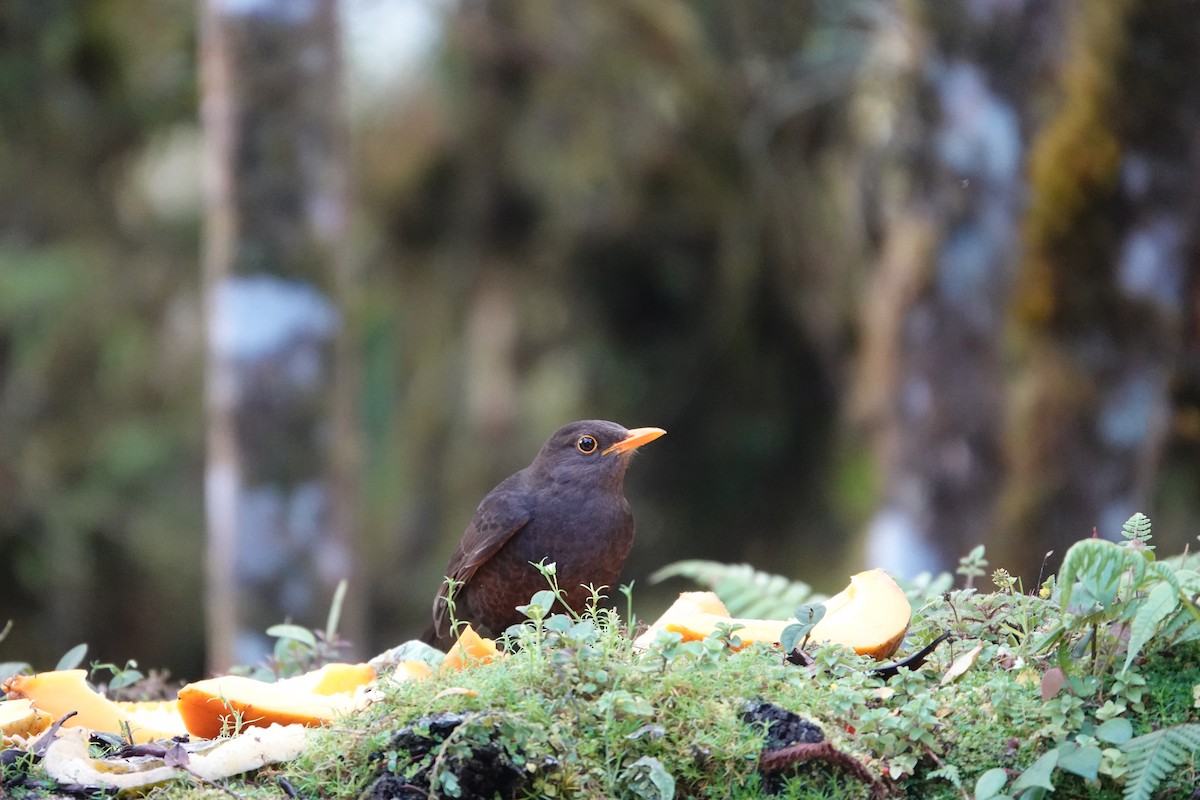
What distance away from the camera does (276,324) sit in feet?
20.1

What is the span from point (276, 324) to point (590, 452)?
2.08 metres

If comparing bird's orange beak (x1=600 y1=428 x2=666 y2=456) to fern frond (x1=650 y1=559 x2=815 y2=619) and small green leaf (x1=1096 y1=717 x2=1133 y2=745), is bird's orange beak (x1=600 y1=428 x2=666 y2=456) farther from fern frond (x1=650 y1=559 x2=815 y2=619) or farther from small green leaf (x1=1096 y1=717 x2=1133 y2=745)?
small green leaf (x1=1096 y1=717 x2=1133 y2=745)

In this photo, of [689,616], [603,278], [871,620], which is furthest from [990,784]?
[603,278]

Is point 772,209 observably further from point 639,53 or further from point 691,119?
point 639,53

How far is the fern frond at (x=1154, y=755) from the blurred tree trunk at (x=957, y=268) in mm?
4196

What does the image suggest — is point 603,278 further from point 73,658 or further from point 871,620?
point 871,620

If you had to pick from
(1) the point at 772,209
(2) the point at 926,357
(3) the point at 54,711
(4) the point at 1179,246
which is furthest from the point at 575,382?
(3) the point at 54,711

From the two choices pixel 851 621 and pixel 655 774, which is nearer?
pixel 655 774

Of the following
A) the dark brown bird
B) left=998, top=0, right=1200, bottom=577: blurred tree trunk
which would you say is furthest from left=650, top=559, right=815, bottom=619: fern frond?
left=998, top=0, right=1200, bottom=577: blurred tree trunk

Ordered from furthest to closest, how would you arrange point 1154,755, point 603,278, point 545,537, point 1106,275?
point 603,278
point 1106,275
point 545,537
point 1154,755

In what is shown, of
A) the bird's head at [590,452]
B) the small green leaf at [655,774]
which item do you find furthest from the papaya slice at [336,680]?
the bird's head at [590,452]

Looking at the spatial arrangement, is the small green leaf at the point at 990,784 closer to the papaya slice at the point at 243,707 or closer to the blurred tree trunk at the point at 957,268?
the papaya slice at the point at 243,707

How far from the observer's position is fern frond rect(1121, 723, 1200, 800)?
90.2 inches

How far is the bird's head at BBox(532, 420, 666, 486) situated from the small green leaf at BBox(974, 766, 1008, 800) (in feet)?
7.49
